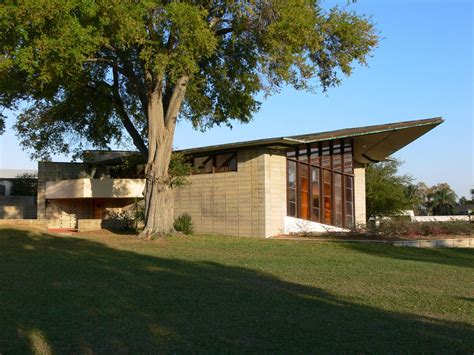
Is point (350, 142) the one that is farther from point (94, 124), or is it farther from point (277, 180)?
point (94, 124)

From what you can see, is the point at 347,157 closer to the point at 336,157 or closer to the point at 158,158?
the point at 336,157

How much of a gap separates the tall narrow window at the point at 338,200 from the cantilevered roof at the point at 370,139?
2.32 metres

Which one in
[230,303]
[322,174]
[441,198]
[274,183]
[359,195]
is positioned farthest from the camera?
[441,198]

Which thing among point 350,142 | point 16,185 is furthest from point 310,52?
point 16,185

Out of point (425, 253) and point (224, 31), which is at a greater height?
point (224, 31)

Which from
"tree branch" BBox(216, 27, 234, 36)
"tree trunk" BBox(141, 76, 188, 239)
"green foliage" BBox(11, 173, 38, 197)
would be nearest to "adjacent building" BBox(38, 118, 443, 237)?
"tree trunk" BBox(141, 76, 188, 239)

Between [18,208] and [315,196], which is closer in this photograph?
[315,196]

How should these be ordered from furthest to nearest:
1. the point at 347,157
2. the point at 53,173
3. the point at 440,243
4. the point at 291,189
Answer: the point at 53,173 < the point at 347,157 < the point at 291,189 < the point at 440,243

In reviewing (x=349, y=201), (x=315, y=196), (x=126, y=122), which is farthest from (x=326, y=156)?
(x=126, y=122)

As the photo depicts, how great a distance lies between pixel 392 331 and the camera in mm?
7270

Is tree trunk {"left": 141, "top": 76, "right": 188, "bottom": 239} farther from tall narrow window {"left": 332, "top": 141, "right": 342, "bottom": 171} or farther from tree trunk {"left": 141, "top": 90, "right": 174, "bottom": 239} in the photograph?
tall narrow window {"left": 332, "top": 141, "right": 342, "bottom": 171}

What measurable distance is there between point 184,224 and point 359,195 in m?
11.2

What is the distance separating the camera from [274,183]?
25.5m

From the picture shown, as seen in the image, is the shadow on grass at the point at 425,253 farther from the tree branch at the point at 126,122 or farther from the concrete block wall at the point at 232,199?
the tree branch at the point at 126,122
